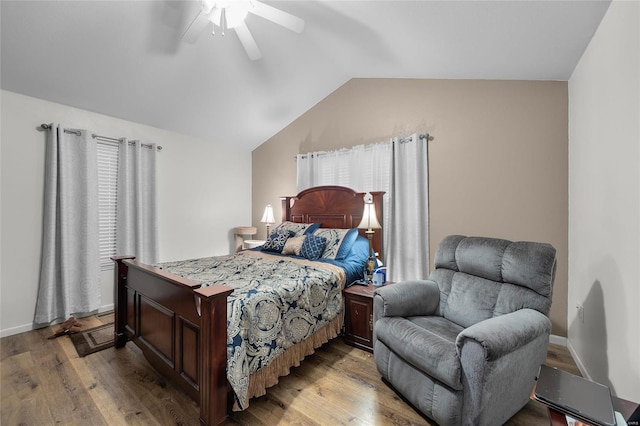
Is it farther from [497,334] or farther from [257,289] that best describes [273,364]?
[497,334]

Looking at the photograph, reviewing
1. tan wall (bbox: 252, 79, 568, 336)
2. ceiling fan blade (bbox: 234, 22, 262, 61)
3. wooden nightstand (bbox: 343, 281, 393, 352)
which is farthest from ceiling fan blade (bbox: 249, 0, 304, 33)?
wooden nightstand (bbox: 343, 281, 393, 352)

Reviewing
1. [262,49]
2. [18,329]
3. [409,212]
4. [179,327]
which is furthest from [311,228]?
[18,329]

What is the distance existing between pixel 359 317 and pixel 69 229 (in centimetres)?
321

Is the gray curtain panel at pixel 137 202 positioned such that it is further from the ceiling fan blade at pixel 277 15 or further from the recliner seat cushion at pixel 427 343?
the recliner seat cushion at pixel 427 343

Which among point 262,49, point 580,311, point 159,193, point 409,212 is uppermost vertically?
point 262,49

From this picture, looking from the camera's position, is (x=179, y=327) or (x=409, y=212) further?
(x=409, y=212)

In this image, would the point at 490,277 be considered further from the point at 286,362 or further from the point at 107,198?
the point at 107,198

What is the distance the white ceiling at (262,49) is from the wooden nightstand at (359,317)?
2.27 m

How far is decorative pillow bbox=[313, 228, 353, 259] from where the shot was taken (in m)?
2.92

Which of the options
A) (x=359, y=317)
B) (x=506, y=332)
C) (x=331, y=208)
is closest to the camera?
(x=506, y=332)

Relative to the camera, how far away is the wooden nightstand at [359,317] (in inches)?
92.4

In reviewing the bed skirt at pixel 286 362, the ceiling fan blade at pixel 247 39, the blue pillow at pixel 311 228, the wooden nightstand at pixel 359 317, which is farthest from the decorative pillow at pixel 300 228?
the ceiling fan blade at pixel 247 39

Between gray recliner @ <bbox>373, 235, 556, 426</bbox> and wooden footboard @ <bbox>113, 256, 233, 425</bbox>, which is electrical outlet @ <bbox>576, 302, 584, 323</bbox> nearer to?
gray recliner @ <bbox>373, 235, 556, 426</bbox>

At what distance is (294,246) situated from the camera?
3078 mm
